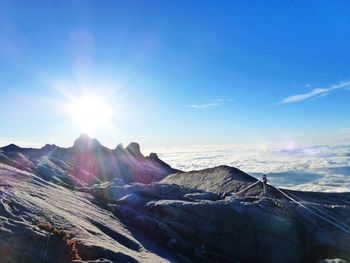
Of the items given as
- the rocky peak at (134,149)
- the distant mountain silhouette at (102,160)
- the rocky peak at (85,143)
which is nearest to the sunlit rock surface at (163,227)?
the distant mountain silhouette at (102,160)

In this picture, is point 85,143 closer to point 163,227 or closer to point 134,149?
point 134,149

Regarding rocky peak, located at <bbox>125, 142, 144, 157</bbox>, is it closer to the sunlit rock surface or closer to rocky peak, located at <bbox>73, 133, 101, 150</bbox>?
rocky peak, located at <bbox>73, 133, 101, 150</bbox>

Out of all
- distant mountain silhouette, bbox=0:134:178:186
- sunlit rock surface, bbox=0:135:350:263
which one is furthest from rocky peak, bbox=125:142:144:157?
sunlit rock surface, bbox=0:135:350:263

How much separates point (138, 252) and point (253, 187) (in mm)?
24218

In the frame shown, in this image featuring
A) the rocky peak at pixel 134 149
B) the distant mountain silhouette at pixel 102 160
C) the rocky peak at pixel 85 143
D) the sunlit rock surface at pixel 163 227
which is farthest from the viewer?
the rocky peak at pixel 134 149

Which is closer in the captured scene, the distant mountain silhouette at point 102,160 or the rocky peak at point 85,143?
the distant mountain silhouette at point 102,160

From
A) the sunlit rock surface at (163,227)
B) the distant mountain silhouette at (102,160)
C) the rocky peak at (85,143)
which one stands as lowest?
the sunlit rock surface at (163,227)

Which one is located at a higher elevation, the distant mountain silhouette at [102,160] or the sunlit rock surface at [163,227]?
the distant mountain silhouette at [102,160]

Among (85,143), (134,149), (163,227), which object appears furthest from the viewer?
(134,149)

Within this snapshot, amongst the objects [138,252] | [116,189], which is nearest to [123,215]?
[116,189]

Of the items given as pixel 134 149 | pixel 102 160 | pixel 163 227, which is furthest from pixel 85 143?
pixel 163 227

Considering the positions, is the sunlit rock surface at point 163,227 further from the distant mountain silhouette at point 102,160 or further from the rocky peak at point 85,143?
the rocky peak at point 85,143

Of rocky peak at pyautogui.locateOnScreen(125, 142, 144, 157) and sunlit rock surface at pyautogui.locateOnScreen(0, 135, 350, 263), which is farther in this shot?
rocky peak at pyautogui.locateOnScreen(125, 142, 144, 157)

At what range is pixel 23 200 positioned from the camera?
24359 mm
